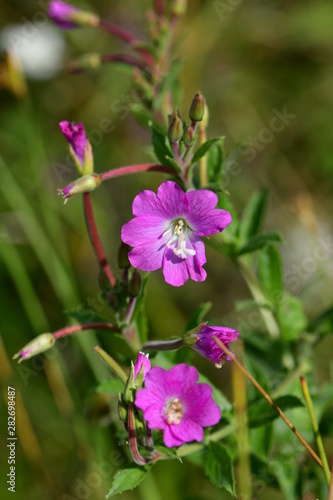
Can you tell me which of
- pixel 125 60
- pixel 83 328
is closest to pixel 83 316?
pixel 83 328

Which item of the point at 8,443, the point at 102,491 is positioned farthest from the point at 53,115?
the point at 102,491

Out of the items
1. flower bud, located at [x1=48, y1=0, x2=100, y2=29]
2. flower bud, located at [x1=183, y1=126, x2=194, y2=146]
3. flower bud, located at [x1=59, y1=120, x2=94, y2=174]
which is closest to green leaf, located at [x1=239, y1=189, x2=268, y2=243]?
flower bud, located at [x1=183, y1=126, x2=194, y2=146]

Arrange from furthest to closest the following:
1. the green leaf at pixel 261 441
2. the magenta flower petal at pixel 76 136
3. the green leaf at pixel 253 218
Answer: the green leaf at pixel 253 218
the green leaf at pixel 261 441
the magenta flower petal at pixel 76 136

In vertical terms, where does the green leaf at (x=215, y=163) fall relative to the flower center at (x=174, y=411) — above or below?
above

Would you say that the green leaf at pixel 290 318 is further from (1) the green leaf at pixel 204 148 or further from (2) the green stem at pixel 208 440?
(1) the green leaf at pixel 204 148

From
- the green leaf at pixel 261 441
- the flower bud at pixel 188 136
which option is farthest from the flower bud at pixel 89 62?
the green leaf at pixel 261 441

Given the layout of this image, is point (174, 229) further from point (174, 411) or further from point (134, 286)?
point (174, 411)

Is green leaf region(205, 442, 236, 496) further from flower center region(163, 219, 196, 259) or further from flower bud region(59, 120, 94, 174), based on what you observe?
flower bud region(59, 120, 94, 174)
